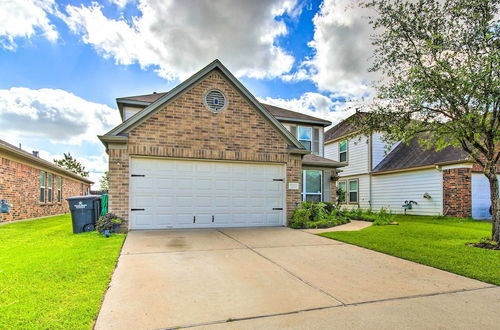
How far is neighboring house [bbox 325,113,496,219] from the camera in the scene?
14.2 m

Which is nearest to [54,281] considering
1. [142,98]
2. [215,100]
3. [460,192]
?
[215,100]

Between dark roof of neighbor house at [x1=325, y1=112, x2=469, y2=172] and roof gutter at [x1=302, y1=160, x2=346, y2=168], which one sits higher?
dark roof of neighbor house at [x1=325, y1=112, x2=469, y2=172]

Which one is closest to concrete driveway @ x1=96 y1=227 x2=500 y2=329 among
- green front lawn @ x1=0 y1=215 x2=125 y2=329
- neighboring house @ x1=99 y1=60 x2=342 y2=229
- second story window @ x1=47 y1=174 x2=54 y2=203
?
green front lawn @ x1=0 y1=215 x2=125 y2=329

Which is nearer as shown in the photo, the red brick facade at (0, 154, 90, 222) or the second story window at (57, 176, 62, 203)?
the red brick facade at (0, 154, 90, 222)

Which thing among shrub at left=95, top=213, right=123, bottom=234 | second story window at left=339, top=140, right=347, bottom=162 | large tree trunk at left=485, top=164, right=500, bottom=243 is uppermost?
second story window at left=339, top=140, right=347, bottom=162

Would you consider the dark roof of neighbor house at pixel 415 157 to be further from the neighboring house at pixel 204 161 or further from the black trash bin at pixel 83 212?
the black trash bin at pixel 83 212

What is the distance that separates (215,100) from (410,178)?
12.8m

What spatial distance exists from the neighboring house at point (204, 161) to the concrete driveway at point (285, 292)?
2888 millimetres

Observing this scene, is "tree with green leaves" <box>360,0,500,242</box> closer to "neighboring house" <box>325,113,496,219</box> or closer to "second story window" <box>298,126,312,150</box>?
"neighboring house" <box>325,113,496,219</box>

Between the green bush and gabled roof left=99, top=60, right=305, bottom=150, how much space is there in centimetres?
226

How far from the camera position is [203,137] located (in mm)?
9445

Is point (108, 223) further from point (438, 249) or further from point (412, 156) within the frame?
point (412, 156)

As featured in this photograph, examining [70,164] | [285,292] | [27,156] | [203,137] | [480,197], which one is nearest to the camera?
[285,292]

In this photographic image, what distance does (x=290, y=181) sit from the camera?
1050 cm
